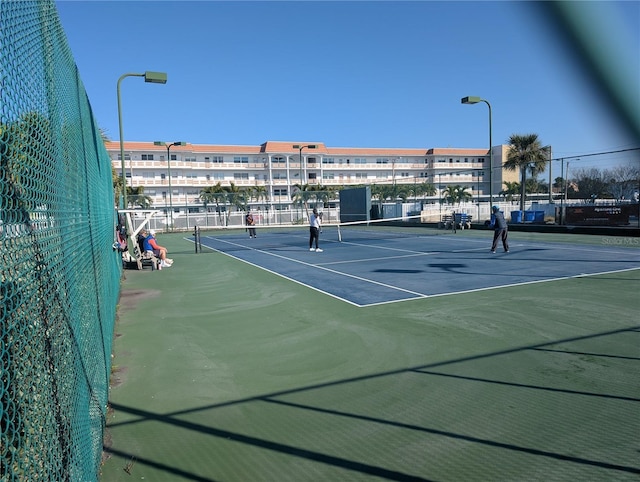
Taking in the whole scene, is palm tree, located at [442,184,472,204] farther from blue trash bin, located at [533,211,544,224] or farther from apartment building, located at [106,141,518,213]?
apartment building, located at [106,141,518,213]

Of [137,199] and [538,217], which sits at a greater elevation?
[137,199]

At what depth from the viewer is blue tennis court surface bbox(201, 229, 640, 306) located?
1032 centimetres

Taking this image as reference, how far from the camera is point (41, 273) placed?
7.23 feet

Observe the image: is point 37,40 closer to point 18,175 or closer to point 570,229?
point 18,175

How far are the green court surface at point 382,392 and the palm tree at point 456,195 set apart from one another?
3005cm

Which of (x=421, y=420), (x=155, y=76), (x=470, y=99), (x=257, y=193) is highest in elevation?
(x=470, y=99)

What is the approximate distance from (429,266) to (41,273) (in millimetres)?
12343

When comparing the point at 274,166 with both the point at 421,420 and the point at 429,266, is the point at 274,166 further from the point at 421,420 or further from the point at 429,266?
the point at 421,420

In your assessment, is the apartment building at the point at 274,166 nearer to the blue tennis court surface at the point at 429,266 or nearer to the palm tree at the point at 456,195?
the palm tree at the point at 456,195

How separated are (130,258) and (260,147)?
207 ft

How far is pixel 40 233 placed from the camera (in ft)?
7.29

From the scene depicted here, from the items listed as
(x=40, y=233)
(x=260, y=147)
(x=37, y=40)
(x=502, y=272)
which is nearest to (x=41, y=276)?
(x=40, y=233)

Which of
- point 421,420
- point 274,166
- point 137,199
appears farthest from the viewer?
point 274,166

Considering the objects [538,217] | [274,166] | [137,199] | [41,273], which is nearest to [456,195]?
[538,217]
